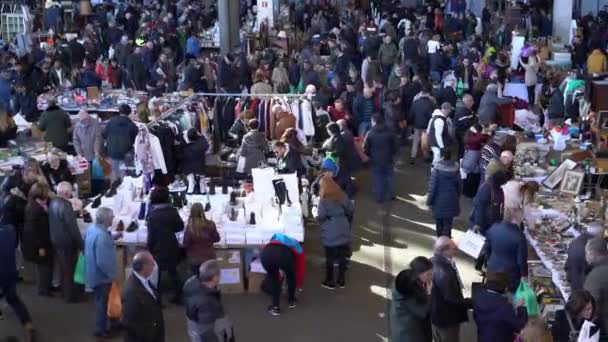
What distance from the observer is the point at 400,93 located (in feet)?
49.1

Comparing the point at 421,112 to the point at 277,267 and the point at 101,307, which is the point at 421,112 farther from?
the point at 101,307

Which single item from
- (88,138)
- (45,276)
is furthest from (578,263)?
(88,138)

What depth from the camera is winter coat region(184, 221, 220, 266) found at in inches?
369

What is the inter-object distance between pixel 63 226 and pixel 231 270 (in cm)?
173

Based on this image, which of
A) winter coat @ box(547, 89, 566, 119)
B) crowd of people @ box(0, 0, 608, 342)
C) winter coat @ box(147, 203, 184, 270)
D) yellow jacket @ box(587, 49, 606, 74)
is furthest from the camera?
yellow jacket @ box(587, 49, 606, 74)

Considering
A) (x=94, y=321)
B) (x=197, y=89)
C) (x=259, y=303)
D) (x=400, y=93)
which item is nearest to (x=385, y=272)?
(x=259, y=303)

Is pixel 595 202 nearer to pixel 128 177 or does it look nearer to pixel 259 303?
pixel 259 303

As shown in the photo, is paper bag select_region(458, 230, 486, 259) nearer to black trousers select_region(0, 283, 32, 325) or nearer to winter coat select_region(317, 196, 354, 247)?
winter coat select_region(317, 196, 354, 247)

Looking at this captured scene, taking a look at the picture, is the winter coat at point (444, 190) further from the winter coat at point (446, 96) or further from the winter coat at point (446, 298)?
the winter coat at point (446, 96)

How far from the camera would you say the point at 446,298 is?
24.4 ft

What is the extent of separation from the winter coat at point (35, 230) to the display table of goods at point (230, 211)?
0.62 m

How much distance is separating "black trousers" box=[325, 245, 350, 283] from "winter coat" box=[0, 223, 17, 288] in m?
3.04

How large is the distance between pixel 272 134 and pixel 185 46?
9394 millimetres

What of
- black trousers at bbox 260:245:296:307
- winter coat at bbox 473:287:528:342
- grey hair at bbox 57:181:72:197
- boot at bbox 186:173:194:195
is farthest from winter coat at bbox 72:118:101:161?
winter coat at bbox 473:287:528:342
